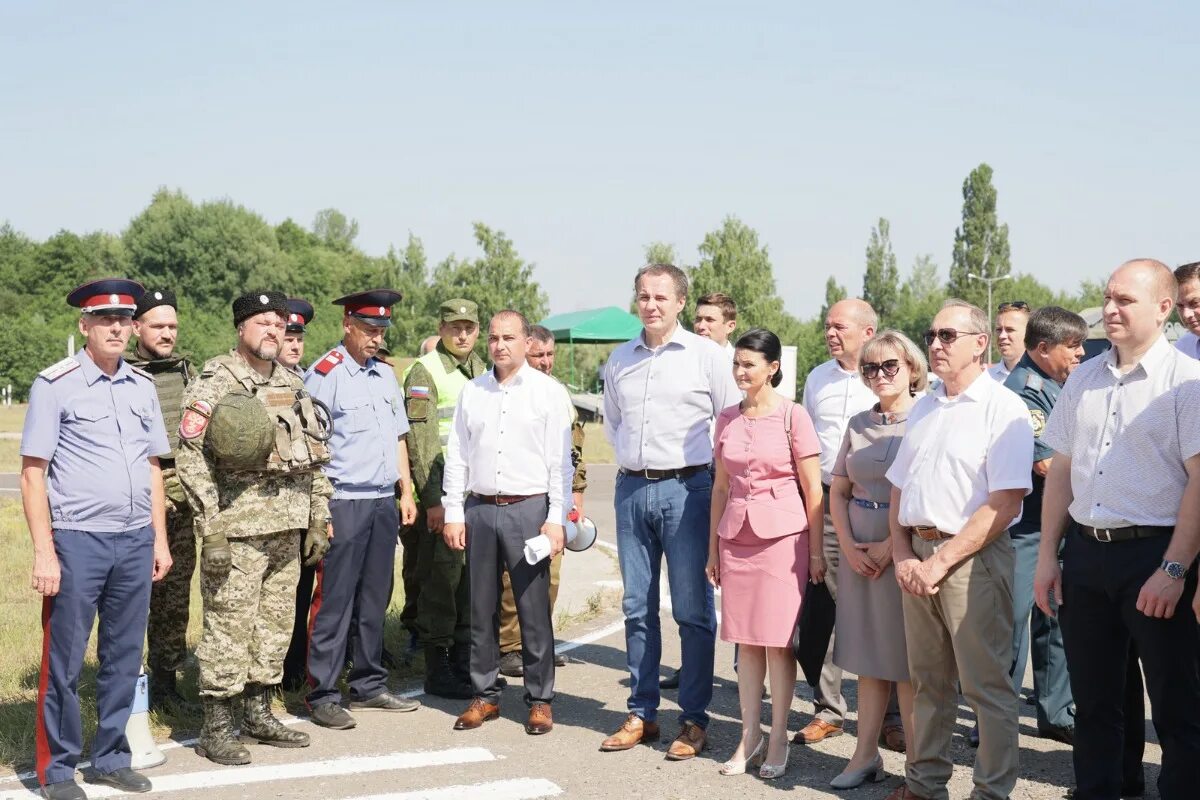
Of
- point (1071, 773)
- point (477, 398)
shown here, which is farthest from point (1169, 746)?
point (477, 398)

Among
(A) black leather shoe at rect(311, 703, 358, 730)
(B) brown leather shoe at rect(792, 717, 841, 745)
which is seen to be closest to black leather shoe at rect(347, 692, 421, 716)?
(A) black leather shoe at rect(311, 703, 358, 730)

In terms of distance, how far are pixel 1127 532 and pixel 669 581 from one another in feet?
7.64

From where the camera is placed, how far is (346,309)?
7.05 meters

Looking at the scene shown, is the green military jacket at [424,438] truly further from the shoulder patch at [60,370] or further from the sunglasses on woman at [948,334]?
the sunglasses on woman at [948,334]

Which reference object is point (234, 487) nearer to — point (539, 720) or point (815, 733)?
point (539, 720)

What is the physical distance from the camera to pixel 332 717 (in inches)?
257

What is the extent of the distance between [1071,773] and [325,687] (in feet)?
12.9

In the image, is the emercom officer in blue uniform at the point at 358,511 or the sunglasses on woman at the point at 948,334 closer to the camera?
the sunglasses on woman at the point at 948,334

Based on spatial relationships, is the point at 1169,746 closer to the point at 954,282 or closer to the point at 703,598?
the point at 703,598

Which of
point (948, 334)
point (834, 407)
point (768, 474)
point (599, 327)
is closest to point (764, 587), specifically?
point (768, 474)

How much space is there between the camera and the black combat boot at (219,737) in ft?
19.2

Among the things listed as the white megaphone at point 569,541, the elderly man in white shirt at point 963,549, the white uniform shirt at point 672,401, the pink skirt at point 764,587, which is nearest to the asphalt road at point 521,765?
the elderly man in white shirt at point 963,549

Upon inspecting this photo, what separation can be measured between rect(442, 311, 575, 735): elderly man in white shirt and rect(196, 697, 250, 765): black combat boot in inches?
47.5

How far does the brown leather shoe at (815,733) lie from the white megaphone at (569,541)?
1662 mm
